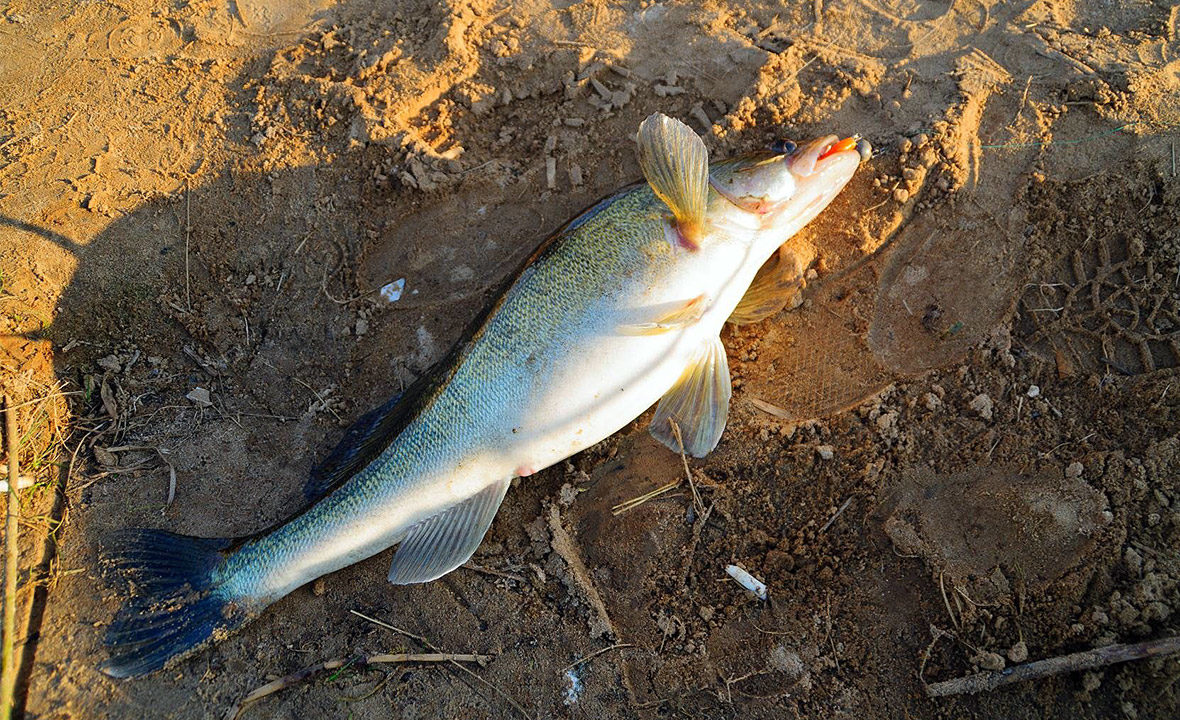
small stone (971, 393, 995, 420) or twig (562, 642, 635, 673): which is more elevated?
small stone (971, 393, 995, 420)

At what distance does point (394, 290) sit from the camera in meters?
4.17

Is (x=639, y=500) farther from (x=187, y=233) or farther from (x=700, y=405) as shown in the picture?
(x=187, y=233)

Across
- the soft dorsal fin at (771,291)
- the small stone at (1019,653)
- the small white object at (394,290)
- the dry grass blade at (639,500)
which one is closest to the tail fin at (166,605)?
the small white object at (394,290)

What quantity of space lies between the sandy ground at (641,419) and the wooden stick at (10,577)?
9 cm

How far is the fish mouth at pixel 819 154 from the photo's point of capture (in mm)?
3396

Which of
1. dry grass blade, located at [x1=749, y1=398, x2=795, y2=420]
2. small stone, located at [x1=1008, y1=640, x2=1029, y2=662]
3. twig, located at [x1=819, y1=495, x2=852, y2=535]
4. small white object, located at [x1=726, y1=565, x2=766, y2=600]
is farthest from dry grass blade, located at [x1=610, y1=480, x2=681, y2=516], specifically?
small stone, located at [x1=1008, y1=640, x2=1029, y2=662]

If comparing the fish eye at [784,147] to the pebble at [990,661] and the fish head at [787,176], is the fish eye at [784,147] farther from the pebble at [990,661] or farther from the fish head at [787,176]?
the pebble at [990,661]

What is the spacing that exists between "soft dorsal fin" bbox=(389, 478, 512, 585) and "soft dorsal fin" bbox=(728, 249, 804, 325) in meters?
1.55

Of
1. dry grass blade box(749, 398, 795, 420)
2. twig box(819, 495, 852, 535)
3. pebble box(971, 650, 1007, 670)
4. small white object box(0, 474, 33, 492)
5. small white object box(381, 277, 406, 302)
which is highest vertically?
small white object box(381, 277, 406, 302)

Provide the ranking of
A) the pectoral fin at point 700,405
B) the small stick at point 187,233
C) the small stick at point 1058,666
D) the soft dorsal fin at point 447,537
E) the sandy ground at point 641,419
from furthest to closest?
the small stick at point 187,233 → the pectoral fin at point 700,405 → the soft dorsal fin at point 447,537 → the sandy ground at point 641,419 → the small stick at point 1058,666

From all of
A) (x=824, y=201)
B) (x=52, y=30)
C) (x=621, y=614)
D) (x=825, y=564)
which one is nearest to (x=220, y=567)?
(x=621, y=614)

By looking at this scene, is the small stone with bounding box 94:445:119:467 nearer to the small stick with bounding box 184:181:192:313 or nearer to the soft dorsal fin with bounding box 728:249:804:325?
the small stick with bounding box 184:181:192:313

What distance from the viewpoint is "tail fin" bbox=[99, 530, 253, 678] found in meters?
3.32

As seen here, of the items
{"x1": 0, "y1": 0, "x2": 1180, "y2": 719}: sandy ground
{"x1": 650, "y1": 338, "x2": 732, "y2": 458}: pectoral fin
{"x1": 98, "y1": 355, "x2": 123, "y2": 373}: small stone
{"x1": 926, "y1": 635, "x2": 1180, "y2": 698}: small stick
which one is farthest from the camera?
{"x1": 98, "y1": 355, "x2": 123, "y2": 373}: small stone
